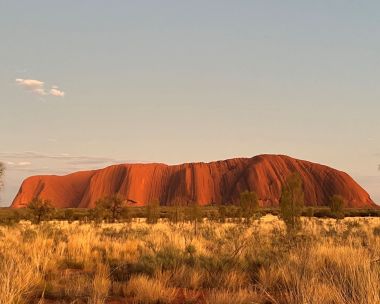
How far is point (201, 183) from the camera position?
12025 centimetres

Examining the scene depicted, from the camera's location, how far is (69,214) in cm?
5600

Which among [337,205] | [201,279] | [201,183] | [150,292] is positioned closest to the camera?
[150,292]

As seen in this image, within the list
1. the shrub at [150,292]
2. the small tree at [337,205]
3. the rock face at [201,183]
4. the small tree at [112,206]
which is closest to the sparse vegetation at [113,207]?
the small tree at [112,206]

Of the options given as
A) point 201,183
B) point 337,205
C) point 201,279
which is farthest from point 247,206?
point 201,183

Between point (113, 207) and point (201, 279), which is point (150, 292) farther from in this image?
point (113, 207)

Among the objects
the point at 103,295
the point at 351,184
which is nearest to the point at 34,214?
the point at 103,295

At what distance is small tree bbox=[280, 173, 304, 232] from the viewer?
21.1 metres

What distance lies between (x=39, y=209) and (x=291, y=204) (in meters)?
25.9

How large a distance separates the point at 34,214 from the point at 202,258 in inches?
1307

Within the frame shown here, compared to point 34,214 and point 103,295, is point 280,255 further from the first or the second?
point 34,214

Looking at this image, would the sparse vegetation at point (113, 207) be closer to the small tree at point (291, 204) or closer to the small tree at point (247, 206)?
the small tree at point (247, 206)

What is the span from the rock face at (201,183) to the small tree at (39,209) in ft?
203

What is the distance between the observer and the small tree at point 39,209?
130 ft

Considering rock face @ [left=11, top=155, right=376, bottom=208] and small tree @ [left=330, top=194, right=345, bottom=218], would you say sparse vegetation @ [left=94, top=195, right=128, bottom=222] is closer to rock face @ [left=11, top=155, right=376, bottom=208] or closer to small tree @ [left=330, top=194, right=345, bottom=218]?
small tree @ [left=330, top=194, right=345, bottom=218]
